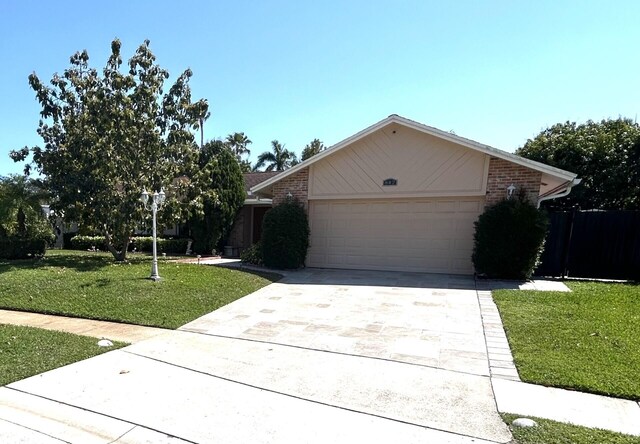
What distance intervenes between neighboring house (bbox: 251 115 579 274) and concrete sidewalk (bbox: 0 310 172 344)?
6.77m

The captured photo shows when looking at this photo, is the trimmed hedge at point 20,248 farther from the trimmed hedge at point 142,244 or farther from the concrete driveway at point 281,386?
the concrete driveway at point 281,386

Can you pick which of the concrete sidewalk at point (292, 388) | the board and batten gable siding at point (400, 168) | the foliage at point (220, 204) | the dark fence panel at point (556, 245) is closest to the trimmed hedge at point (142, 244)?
the foliage at point (220, 204)

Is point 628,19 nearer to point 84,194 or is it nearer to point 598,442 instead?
point 598,442

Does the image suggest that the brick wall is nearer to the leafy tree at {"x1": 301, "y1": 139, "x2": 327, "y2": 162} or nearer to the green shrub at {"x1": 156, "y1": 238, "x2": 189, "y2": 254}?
the green shrub at {"x1": 156, "y1": 238, "x2": 189, "y2": 254}

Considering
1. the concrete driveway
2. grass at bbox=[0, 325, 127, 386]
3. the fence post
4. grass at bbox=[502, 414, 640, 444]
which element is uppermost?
the fence post

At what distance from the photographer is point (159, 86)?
12.0 meters

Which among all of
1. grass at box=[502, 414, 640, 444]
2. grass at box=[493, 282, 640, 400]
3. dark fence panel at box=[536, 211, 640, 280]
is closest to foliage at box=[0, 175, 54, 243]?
grass at box=[493, 282, 640, 400]

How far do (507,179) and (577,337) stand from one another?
18.2ft

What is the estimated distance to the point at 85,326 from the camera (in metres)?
5.83

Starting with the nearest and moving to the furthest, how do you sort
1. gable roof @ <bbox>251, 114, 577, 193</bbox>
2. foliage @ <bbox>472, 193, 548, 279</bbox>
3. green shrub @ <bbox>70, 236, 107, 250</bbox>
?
foliage @ <bbox>472, 193, 548, 279</bbox> < gable roof @ <bbox>251, 114, 577, 193</bbox> < green shrub @ <bbox>70, 236, 107, 250</bbox>

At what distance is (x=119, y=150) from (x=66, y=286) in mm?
5131

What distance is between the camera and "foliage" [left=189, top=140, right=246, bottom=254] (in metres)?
15.5

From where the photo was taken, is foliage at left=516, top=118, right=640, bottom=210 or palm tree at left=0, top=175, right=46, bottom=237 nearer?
palm tree at left=0, top=175, right=46, bottom=237

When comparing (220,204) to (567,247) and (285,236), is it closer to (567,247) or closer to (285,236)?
(285,236)
